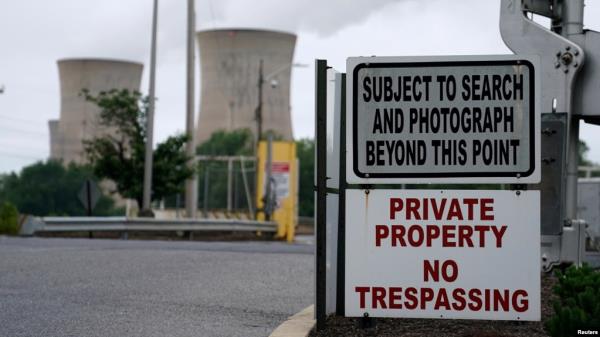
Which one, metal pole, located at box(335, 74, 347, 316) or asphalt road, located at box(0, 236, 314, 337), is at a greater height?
metal pole, located at box(335, 74, 347, 316)

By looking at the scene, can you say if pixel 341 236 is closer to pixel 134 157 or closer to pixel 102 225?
pixel 102 225

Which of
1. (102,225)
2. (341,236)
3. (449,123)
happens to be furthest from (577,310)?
(102,225)

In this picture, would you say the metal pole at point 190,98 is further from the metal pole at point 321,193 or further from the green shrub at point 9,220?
the metal pole at point 321,193

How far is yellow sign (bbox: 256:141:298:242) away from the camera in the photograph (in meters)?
35.8

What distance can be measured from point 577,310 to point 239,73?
5210 cm

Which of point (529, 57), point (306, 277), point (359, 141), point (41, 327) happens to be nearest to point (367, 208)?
point (359, 141)

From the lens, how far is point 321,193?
5.67 metres

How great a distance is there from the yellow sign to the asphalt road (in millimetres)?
21849

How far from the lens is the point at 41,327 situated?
645 centimetres

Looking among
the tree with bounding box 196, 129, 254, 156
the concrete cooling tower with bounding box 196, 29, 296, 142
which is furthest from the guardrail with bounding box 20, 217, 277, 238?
the tree with bounding box 196, 129, 254, 156

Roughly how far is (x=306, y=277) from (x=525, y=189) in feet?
19.3

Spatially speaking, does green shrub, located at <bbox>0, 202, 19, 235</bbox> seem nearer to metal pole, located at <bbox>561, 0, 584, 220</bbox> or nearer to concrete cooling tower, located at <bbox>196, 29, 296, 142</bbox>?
metal pole, located at <bbox>561, 0, 584, 220</bbox>

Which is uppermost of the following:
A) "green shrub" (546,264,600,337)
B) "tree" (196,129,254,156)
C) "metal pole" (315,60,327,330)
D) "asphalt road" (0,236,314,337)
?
"tree" (196,129,254,156)

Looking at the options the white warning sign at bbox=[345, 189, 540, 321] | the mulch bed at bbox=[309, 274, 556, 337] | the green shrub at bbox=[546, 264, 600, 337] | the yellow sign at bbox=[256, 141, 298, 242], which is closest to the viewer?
the green shrub at bbox=[546, 264, 600, 337]
